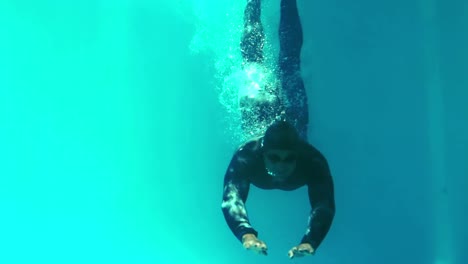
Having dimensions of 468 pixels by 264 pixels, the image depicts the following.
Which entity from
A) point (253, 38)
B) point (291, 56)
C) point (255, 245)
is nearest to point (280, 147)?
point (255, 245)

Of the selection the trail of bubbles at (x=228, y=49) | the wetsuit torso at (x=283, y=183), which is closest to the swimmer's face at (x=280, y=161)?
the wetsuit torso at (x=283, y=183)

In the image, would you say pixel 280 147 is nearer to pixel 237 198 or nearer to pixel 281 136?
pixel 281 136

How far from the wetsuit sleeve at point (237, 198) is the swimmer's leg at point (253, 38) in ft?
13.7

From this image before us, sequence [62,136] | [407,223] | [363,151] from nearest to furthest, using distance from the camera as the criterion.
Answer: [363,151] < [407,223] < [62,136]

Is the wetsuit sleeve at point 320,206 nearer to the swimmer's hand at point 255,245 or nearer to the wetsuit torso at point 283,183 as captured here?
the wetsuit torso at point 283,183

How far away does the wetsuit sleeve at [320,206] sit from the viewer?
12.7 feet

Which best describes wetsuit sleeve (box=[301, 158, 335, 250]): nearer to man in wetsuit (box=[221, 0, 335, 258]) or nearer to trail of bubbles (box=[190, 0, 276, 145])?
man in wetsuit (box=[221, 0, 335, 258])

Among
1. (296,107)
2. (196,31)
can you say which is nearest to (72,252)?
(196,31)

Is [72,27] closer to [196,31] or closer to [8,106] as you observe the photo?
[196,31]

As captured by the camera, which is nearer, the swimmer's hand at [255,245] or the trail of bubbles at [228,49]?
the swimmer's hand at [255,245]

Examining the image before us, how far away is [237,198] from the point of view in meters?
4.18

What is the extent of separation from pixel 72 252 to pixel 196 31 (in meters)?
17.1

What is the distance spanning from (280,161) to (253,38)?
4.61m

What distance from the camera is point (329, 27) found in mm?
15820
